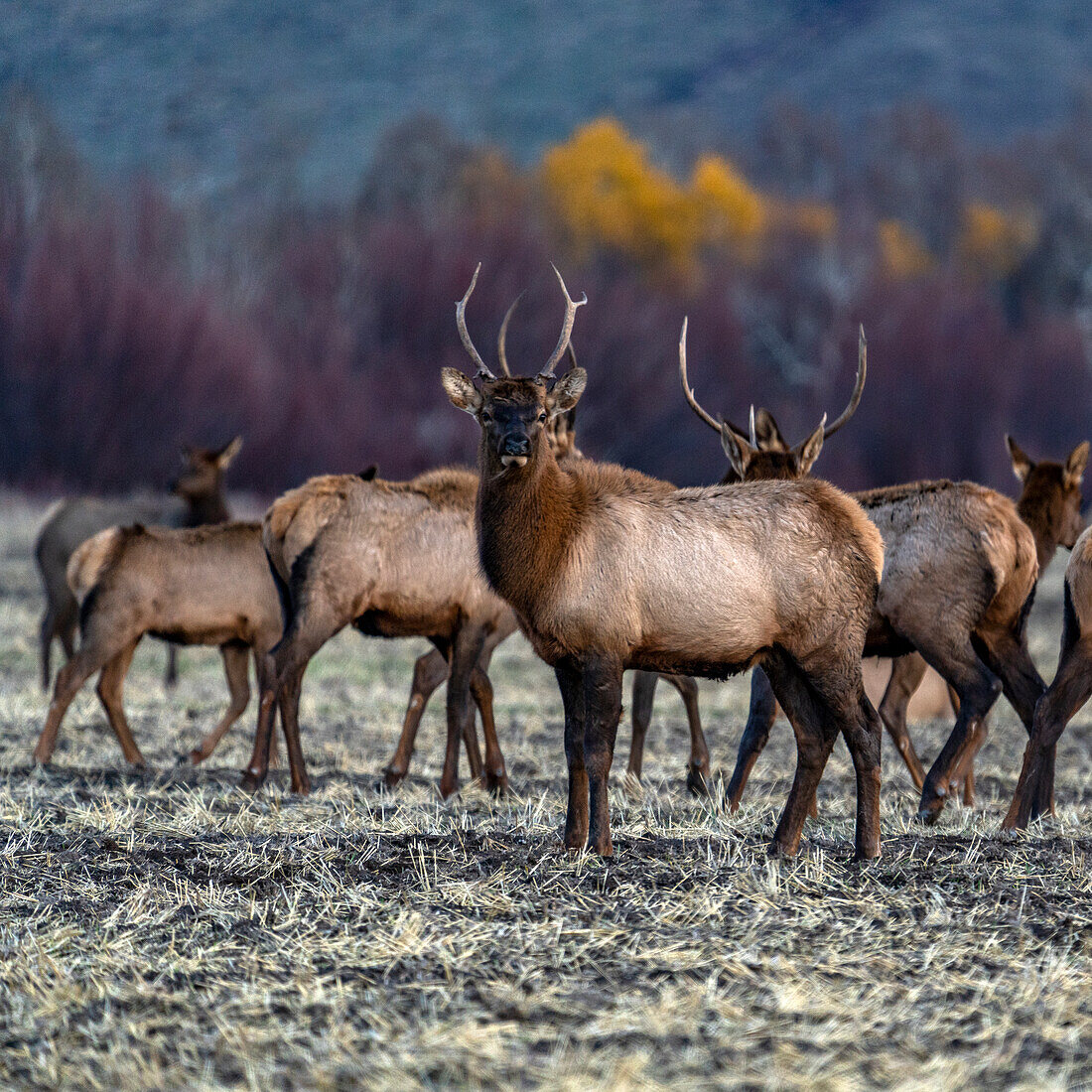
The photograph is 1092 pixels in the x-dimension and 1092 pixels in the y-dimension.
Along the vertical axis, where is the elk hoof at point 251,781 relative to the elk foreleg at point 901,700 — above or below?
below

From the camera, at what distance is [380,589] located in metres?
9.62

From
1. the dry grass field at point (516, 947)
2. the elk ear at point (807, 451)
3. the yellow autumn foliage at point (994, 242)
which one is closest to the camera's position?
the dry grass field at point (516, 947)

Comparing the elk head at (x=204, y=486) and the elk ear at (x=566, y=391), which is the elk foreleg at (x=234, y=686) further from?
the elk ear at (x=566, y=391)

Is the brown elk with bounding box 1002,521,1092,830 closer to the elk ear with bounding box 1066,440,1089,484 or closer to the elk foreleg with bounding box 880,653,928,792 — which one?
the elk foreleg with bounding box 880,653,928,792

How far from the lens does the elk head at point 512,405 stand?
6.68 metres

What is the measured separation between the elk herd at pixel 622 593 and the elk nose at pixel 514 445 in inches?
0.5

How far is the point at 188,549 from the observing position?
10.8 m

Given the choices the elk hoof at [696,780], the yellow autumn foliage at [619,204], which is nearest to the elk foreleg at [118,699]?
the elk hoof at [696,780]

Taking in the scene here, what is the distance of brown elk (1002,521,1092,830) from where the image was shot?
7648 mm

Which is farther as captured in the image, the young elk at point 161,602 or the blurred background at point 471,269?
the blurred background at point 471,269

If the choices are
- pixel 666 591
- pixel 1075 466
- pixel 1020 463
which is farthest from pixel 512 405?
pixel 1020 463

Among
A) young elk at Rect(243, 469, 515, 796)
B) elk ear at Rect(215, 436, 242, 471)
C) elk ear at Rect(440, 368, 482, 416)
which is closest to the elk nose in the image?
elk ear at Rect(440, 368, 482, 416)

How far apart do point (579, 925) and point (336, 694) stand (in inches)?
356

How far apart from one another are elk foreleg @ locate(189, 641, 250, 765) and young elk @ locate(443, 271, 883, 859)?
443 cm
